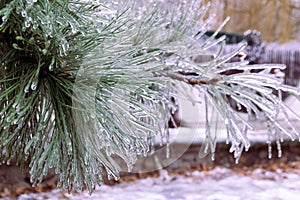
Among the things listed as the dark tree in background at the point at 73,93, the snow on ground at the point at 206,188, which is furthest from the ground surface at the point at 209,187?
the dark tree in background at the point at 73,93

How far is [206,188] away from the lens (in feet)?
9.46

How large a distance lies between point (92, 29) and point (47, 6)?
101 mm

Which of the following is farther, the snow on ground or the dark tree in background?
the snow on ground

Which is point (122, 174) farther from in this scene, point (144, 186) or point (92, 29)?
point (92, 29)

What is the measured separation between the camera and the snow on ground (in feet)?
8.68

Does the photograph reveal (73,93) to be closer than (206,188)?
Yes

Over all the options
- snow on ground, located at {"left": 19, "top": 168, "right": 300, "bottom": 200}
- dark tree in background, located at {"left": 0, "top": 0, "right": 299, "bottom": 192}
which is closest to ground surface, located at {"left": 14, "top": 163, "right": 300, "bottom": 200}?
snow on ground, located at {"left": 19, "top": 168, "right": 300, "bottom": 200}

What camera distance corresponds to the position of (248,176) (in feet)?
10.4

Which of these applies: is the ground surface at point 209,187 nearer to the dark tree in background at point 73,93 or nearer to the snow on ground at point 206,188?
the snow on ground at point 206,188

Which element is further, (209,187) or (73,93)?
(209,187)

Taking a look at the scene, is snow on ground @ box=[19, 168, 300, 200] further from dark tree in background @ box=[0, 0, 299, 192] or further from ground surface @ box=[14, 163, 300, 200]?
dark tree in background @ box=[0, 0, 299, 192]

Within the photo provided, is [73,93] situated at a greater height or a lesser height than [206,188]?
greater

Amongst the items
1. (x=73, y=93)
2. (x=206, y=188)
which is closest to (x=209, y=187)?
(x=206, y=188)

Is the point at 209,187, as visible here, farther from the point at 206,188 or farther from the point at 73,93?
the point at 73,93
